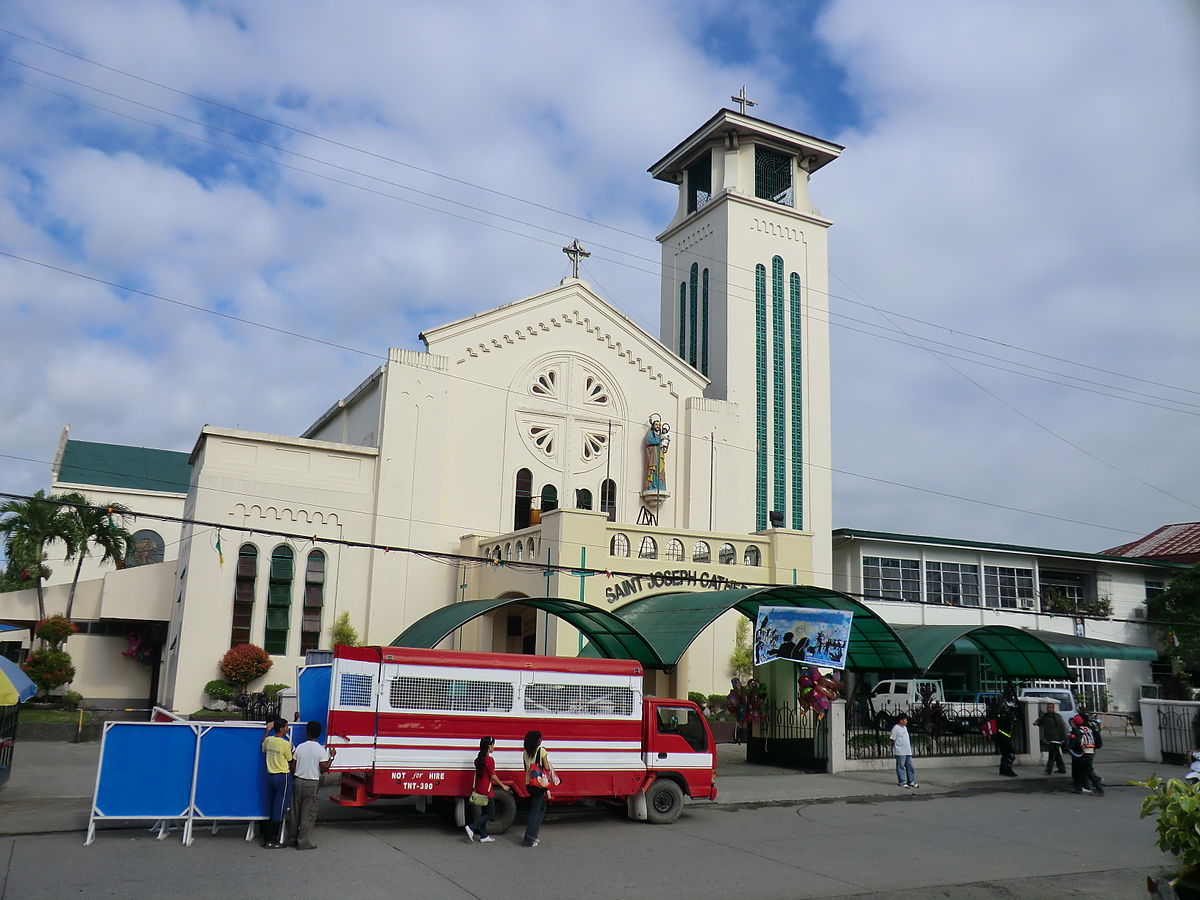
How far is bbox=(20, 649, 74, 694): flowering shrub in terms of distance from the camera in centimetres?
2836

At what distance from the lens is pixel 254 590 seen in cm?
2788

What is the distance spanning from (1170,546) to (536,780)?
4406cm

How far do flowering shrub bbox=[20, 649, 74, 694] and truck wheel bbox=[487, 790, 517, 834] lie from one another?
65.8 feet

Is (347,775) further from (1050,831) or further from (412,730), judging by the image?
(1050,831)

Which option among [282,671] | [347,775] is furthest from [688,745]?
[282,671]

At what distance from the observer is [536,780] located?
1309 centimetres

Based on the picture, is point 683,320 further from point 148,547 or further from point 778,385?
point 148,547

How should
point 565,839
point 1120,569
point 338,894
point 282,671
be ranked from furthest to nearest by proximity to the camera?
point 1120,569, point 282,671, point 565,839, point 338,894

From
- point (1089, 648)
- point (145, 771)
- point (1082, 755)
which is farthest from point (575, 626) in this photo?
point (1089, 648)

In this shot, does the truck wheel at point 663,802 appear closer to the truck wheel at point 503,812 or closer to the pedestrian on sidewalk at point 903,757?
the truck wheel at point 503,812

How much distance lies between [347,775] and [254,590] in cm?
1524

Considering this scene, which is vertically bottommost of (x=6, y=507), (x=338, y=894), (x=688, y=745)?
(x=338, y=894)

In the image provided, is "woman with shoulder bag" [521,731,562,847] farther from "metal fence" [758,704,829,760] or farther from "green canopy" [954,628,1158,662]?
"green canopy" [954,628,1158,662]

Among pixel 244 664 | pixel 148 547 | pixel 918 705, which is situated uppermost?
pixel 148 547
